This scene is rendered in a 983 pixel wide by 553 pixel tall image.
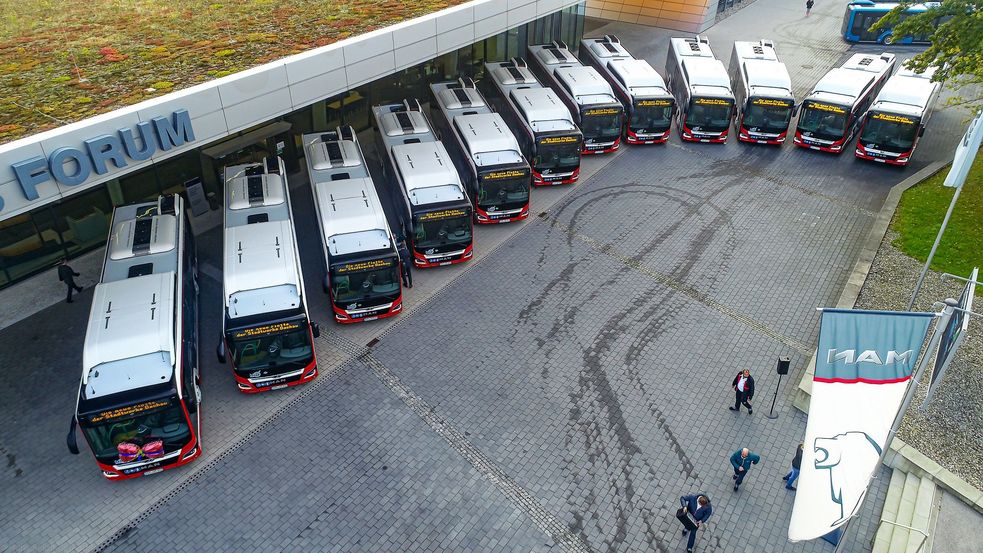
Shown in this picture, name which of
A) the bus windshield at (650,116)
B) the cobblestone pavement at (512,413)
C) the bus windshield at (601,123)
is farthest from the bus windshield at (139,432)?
A: the bus windshield at (650,116)

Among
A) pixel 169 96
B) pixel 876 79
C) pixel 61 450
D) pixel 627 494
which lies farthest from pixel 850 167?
→ pixel 61 450

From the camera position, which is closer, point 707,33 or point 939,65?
point 939,65

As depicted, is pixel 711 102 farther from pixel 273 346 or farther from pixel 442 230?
pixel 273 346

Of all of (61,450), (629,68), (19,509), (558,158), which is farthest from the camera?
(629,68)

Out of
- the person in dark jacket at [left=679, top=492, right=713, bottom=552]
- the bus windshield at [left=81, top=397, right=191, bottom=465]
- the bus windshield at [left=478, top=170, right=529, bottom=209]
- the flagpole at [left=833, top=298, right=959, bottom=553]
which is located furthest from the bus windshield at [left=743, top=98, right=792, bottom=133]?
the bus windshield at [left=81, top=397, right=191, bottom=465]

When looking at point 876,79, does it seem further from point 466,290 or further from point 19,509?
point 19,509

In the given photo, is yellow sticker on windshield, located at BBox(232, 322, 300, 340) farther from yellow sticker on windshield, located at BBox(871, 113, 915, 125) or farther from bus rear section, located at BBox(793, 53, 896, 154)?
yellow sticker on windshield, located at BBox(871, 113, 915, 125)

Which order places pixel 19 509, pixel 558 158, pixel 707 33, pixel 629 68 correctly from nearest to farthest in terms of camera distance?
pixel 19 509 < pixel 558 158 < pixel 629 68 < pixel 707 33

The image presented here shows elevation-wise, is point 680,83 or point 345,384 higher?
point 680,83
